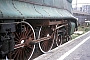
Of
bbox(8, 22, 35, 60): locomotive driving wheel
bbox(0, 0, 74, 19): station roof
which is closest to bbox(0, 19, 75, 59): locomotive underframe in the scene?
bbox(8, 22, 35, 60): locomotive driving wheel

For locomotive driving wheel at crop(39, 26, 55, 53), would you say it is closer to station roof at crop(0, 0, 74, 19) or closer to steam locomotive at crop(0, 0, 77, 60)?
steam locomotive at crop(0, 0, 77, 60)

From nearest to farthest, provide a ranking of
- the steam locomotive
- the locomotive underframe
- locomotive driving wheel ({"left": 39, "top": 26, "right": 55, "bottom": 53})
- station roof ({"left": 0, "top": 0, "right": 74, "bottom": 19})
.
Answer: station roof ({"left": 0, "top": 0, "right": 74, "bottom": 19}), the steam locomotive, the locomotive underframe, locomotive driving wheel ({"left": 39, "top": 26, "right": 55, "bottom": 53})

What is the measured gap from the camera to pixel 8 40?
4.88 m

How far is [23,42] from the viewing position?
6.27m

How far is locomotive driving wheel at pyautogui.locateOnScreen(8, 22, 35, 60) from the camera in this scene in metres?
5.84

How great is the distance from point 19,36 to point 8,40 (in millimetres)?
1166

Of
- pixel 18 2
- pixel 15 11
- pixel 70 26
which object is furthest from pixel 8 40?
pixel 70 26

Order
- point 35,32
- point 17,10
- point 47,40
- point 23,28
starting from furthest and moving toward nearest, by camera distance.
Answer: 1. point 47,40
2. point 35,32
3. point 23,28
4. point 17,10

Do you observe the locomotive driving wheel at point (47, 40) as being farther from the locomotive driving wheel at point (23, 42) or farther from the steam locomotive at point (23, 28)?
the locomotive driving wheel at point (23, 42)

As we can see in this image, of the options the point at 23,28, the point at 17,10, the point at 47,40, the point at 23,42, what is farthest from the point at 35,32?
the point at 17,10

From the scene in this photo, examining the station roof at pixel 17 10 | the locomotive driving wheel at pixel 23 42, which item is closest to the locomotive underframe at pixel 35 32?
the locomotive driving wheel at pixel 23 42

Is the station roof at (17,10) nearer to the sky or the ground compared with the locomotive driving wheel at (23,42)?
nearer to the sky

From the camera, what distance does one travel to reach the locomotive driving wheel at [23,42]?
5836 millimetres

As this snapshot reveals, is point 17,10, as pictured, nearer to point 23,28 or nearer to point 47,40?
point 23,28
